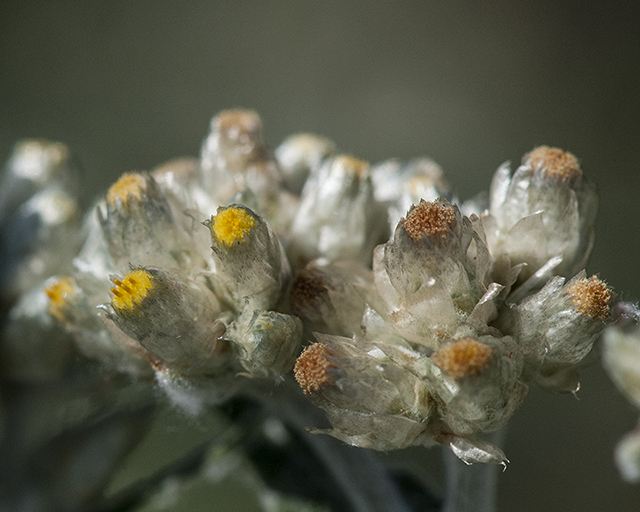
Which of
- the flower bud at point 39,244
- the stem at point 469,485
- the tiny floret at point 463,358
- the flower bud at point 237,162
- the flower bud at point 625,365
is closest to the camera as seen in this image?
the flower bud at point 625,365

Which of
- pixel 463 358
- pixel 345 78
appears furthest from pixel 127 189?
pixel 345 78

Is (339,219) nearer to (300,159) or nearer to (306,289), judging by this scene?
(306,289)

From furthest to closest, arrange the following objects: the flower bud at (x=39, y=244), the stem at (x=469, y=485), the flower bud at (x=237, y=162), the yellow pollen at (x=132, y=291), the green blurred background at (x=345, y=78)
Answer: the green blurred background at (x=345, y=78) < the flower bud at (x=39, y=244) < the flower bud at (x=237, y=162) < the stem at (x=469, y=485) < the yellow pollen at (x=132, y=291)

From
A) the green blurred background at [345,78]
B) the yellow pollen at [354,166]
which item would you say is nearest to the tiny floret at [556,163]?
the yellow pollen at [354,166]

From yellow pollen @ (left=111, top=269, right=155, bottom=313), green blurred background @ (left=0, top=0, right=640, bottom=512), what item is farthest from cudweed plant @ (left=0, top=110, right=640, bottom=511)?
green blurred background @ (left=0, top=0, right=640, bottom=512)

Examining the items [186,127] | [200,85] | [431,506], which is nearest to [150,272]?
[431,506]

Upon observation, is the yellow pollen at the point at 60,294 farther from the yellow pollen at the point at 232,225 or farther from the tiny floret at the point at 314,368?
the tiny floret at the point at 314,368
